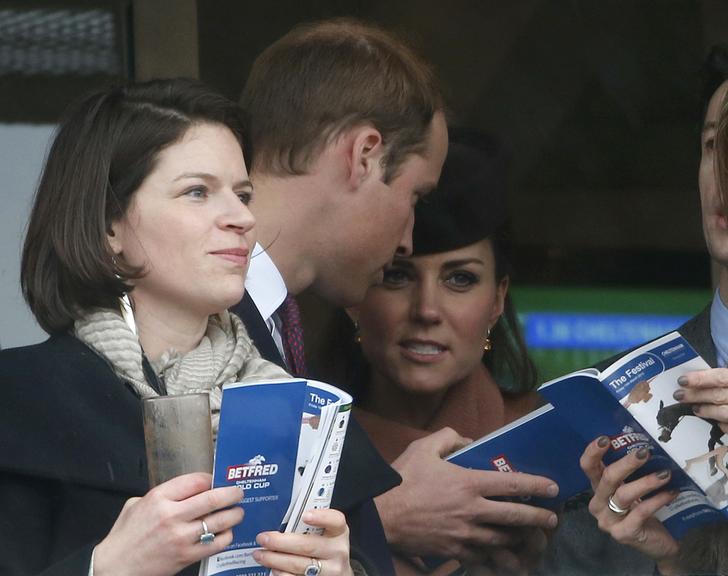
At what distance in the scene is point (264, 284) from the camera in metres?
3.15

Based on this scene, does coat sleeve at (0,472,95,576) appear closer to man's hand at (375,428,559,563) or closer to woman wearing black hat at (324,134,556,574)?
man's hand at (375,428,559,563)

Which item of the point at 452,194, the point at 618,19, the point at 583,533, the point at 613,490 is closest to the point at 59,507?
the point at 613,490

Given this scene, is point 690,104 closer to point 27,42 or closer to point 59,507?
point 27,42

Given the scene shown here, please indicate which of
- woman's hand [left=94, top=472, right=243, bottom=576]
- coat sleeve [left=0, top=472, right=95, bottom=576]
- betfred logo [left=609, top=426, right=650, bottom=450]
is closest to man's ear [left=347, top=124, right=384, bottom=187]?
betfred logo [left=609, top=426, right=650, bottom=450]

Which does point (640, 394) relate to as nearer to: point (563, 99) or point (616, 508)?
point (616, 508)

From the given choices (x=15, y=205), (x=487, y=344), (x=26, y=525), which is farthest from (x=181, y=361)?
(x=15, y=205)

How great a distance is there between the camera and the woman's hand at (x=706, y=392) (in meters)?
2.53

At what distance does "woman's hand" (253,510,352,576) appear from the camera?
213cm

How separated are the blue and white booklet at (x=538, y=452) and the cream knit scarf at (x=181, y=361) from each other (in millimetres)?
531

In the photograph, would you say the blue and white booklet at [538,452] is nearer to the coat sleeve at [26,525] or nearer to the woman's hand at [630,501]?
the woman's hand at [630,501]

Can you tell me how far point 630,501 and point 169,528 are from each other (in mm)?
971

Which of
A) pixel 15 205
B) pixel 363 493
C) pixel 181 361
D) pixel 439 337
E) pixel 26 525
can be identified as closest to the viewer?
pixel 26 525

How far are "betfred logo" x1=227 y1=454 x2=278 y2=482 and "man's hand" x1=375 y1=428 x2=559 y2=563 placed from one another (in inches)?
39.7

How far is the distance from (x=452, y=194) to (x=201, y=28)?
2.50ft
